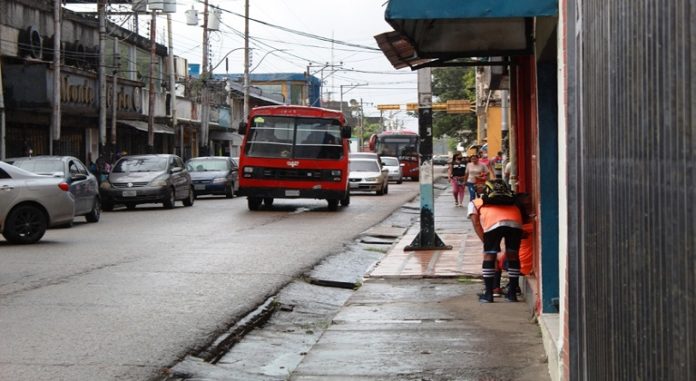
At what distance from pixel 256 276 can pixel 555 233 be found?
17.3 ft

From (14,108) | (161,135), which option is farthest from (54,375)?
(161,135)

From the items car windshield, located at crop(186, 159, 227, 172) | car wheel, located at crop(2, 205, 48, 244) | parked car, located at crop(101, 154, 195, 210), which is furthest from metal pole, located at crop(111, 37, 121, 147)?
car wheel, located at crop(2, 205, 48, 244)

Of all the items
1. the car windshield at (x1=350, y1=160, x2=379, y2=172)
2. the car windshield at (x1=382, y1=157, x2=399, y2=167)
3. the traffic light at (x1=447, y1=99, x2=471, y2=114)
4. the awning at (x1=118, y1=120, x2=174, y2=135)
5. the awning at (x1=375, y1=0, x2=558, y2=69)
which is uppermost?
the traffic light at (x1=447, y1=99, x2=471, y2=114)

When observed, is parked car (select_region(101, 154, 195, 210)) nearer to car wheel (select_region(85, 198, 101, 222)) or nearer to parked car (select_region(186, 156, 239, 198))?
car wheel (select_region(85, 198, 101, 222))

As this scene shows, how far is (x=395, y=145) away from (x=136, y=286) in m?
51.8

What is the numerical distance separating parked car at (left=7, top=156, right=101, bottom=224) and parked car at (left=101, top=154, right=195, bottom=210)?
480cm

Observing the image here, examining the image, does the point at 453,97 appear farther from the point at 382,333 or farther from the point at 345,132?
the point at 382,333

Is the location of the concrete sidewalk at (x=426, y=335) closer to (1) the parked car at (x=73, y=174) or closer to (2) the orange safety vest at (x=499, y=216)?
(2) the orange safety vest at (x=499, y=216)

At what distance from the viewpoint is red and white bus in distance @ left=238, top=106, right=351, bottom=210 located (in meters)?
26.8

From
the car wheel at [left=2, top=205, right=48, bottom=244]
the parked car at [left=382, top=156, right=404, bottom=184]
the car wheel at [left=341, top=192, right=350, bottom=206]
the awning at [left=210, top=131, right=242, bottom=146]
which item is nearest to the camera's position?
the car wheel at [left=2, top=205, right=48, bottom=244]

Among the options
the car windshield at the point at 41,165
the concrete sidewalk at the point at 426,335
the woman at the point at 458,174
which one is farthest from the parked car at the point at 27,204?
the woman at the point at 458,174

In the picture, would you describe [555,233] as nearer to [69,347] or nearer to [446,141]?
[69,347]

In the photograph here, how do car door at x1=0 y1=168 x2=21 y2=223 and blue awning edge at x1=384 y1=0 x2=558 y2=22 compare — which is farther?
car door at x1=0 y1=168 x2=21 y2=223

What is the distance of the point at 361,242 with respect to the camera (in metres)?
18.9
